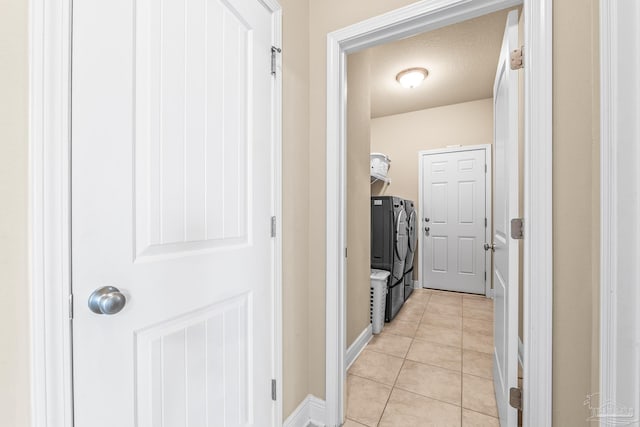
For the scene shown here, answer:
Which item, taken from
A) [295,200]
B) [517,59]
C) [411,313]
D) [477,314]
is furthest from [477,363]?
[517,59]

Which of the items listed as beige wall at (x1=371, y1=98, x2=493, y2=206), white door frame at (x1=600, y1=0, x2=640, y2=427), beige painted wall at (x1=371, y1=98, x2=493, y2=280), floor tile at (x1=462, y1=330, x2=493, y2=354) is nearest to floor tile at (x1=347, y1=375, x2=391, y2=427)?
floor tile at (x1=462, y1=330, x2=493, y2=354)

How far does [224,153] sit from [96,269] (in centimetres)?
54

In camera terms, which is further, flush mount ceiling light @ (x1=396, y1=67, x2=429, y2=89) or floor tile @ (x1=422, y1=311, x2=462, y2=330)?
flush mount ceiling light @ (x1=396, y1=67, x2=429, y2=89)

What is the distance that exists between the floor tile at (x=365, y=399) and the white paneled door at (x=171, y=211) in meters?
0.67

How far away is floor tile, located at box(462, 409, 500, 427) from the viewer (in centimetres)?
149

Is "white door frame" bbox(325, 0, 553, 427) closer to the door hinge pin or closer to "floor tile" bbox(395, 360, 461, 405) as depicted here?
"floor tile" bbox(395, 360, 461, 405)

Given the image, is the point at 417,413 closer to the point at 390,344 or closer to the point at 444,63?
the point at 390,344

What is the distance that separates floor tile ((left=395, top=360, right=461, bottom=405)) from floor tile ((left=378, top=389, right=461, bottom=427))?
0.07 m

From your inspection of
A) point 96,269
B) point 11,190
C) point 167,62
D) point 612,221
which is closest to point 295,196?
point 167,62

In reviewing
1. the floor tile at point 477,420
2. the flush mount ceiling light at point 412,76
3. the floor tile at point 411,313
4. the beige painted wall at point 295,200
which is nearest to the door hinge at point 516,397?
the floor tile at point 477,420

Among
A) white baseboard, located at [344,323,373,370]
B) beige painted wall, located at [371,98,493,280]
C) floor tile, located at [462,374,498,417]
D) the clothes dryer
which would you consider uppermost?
beige painted wall, located at [371,98,493,280]

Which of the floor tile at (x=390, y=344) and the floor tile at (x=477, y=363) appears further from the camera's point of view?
the floor tile at (x=390, y=344)

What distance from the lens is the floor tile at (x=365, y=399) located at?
61.2 inches

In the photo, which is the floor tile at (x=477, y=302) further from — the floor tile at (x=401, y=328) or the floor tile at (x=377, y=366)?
Answer: the floor tile at (x=377, y=366)
